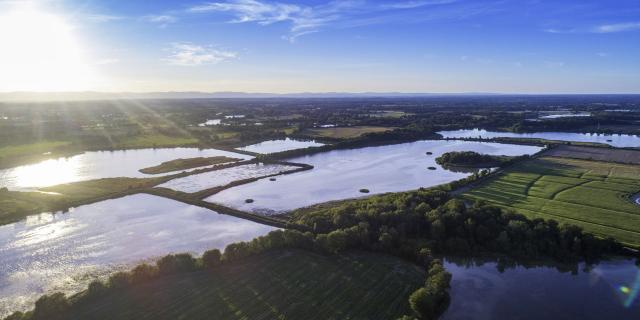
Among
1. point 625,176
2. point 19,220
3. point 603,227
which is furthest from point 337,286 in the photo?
point 625,176

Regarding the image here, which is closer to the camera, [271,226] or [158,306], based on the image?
[158,306]

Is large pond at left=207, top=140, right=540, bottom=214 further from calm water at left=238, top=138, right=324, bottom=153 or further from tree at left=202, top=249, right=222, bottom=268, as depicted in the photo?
tree at left=202, top=249, right=222, bottom=268

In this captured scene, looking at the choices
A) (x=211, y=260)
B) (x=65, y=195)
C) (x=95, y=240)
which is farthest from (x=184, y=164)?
(x=211, y=260)

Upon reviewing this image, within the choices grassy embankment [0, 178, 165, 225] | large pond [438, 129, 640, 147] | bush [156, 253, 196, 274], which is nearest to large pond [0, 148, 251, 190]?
grassy embankment [0, 178, 165, 225]

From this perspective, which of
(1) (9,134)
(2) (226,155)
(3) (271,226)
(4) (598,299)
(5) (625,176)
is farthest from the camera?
(1) (9,134)

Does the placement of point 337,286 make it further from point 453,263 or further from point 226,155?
point 226,155
